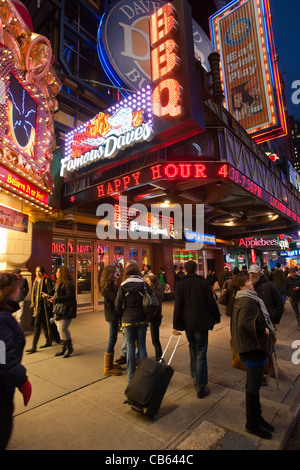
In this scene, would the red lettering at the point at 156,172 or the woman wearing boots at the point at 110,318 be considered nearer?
the woman wearing boots at the point at 110,318

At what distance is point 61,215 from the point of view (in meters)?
9.94

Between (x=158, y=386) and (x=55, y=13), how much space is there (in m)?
18.4

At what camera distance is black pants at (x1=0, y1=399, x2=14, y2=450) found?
198cm

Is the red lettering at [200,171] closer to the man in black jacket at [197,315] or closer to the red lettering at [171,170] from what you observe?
the red lettering at [171,170]

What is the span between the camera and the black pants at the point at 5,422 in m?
1.98

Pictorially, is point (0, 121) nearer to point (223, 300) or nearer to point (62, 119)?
point (223, 300)

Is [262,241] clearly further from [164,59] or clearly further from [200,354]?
[200,354]

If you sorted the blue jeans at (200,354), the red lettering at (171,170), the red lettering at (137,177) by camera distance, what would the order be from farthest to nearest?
the red lettering at (137,177) → the red lettering at (171,170) → the blue jeans at (200,354)

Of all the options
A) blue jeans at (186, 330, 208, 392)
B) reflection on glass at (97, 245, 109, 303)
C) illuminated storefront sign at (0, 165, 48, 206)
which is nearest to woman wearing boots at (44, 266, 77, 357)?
illuminated storefront sign at (0, 165, 48, 206)

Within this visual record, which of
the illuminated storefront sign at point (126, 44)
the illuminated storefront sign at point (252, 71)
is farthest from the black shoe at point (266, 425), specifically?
the illuminated storefront sign at point (126, 44)

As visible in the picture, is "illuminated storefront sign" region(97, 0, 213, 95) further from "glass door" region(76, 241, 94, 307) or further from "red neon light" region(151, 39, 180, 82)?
"glass door" region(76, 241, 94, 307)

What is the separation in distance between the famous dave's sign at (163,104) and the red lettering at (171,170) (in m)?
0.73

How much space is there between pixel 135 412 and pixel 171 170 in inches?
233

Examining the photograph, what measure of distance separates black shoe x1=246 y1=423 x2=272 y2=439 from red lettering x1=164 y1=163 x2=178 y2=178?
5.89 m
